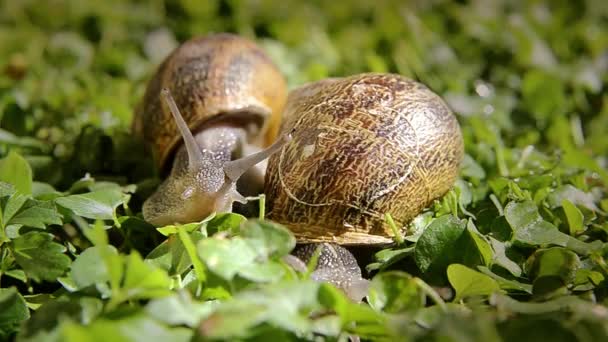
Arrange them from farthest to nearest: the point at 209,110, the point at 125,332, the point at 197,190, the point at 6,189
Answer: the point at 209,110 → the point at 197,190 → the point at 6,189 → the point at 125,332

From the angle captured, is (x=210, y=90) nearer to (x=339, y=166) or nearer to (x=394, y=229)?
(x=339, y=166)

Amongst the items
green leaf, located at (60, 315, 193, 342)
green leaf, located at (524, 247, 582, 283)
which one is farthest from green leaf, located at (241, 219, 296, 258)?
green leaf, located at (524, 247, 582, 283)

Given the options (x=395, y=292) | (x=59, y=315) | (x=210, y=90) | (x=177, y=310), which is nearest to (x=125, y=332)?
(x=177, y=310)

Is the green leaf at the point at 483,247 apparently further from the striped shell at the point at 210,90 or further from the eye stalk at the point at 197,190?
the striped shell at the point at 210,90

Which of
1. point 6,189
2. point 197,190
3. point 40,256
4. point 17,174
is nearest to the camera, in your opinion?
point 40,256

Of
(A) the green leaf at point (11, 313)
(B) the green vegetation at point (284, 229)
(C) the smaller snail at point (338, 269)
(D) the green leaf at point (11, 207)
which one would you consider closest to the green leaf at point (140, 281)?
(B) the green vegetation at point (284, 229)

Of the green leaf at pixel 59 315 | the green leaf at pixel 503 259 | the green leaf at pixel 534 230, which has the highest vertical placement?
the green leaf at pixel 59 315

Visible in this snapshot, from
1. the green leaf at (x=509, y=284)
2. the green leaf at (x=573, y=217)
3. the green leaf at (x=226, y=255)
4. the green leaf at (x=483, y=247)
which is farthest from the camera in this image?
the green leaf at (x=573, y=217)
